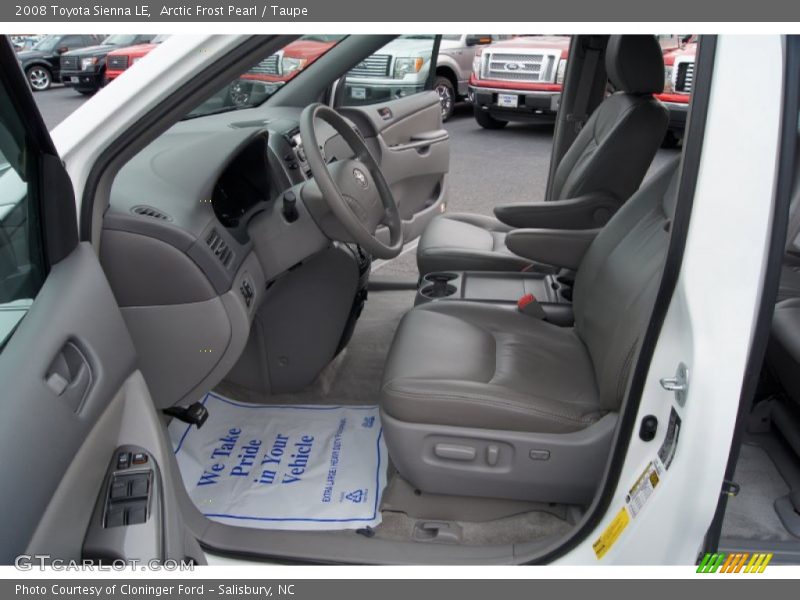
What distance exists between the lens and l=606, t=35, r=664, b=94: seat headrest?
2.35 meters

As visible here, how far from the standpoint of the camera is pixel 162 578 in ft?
3.52

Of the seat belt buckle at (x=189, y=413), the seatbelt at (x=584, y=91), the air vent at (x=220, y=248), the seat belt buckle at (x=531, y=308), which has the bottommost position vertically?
the seat belt buckle at (x=189, y=413)

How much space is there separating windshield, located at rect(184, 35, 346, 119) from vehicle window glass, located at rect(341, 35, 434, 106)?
229mm

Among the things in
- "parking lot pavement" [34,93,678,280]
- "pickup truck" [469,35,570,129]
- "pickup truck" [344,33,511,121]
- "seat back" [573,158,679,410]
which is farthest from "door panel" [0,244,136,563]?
"pickup truck" [469,35,570,129]

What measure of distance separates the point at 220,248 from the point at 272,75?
140 cm

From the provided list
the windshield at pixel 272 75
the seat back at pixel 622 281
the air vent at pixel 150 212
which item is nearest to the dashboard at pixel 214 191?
the air vent at pixel 150 212

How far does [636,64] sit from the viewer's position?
242cm

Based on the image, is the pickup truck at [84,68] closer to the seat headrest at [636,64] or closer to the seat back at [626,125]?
the seat back at [626,125]

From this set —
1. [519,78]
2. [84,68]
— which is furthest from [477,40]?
[84,68]

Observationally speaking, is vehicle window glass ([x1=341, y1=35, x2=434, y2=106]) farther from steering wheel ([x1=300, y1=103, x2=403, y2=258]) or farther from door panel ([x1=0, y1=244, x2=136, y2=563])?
door panel ([x1=0, y1=244, x2=136, y2=563])

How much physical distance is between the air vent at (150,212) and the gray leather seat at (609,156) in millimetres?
1316

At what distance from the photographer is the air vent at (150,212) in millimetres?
Answer: 1530

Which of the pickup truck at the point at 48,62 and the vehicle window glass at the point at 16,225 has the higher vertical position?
the vehicle window glass at the point at 16,225

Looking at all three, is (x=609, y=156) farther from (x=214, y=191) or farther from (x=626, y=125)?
(x=214, y=191)
